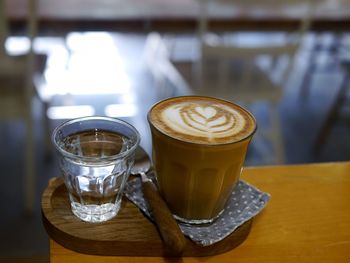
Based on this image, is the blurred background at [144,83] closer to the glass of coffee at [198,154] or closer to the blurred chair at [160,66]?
the blurred chair at [160,66]

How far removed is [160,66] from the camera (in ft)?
8.28

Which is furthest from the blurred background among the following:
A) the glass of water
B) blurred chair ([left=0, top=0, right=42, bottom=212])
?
the glass of water

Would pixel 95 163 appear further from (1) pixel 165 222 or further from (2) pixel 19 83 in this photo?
(2) pixel 19 83

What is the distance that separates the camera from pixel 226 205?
582 mm

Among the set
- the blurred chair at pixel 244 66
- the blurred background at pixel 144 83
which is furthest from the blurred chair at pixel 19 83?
the blurred chair at pixel 244 66

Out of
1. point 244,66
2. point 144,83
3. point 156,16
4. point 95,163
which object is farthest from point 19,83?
point 95,163

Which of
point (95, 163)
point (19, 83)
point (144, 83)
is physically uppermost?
point (95, 163)

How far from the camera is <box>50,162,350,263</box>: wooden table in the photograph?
1.67 feet

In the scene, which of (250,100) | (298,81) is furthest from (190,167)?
(298,81)

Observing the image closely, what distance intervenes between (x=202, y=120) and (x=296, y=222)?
0.17 metres

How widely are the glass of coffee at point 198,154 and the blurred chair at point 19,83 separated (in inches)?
36.6

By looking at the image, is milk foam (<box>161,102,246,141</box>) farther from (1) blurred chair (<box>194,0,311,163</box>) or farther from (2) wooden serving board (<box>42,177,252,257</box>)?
(1) blurred chair (<box>194,0,311,163</box>)

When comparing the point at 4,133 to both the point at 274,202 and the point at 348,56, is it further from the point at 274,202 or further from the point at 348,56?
Answer: the point at 348,56

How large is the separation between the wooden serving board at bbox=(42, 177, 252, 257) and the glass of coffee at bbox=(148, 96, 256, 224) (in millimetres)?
42
